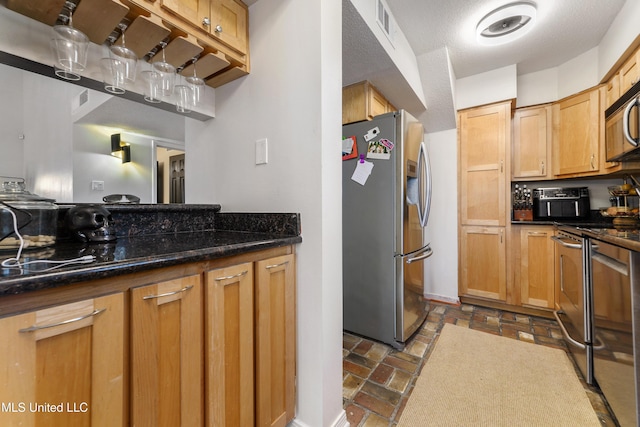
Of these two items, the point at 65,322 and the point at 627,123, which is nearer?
the point at 65,322

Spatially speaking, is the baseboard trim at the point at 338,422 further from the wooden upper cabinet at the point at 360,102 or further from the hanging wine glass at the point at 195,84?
the wooden upper cabinet at the point at 360,102

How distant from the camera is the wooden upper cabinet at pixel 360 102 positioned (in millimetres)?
2188

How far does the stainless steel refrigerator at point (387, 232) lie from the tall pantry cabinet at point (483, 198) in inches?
37.6

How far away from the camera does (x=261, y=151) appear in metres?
1.34

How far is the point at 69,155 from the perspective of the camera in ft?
4.27

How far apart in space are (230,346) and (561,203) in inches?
135

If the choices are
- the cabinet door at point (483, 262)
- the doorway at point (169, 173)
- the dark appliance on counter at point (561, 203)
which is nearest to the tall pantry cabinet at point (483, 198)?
the cabinet door at point (483, 262)

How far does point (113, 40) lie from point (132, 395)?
1391mm

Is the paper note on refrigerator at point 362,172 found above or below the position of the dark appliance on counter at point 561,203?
above

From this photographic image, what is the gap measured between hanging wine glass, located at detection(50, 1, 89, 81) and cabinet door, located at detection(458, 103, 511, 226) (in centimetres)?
318

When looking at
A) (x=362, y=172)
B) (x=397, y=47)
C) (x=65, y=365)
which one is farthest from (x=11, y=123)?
(x=397, y=47)

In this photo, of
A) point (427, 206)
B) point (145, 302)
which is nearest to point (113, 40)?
point (145, 302)

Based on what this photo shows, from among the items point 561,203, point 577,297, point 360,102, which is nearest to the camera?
point 577,297

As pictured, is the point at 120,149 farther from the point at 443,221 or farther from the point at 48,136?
the point at 443,221
